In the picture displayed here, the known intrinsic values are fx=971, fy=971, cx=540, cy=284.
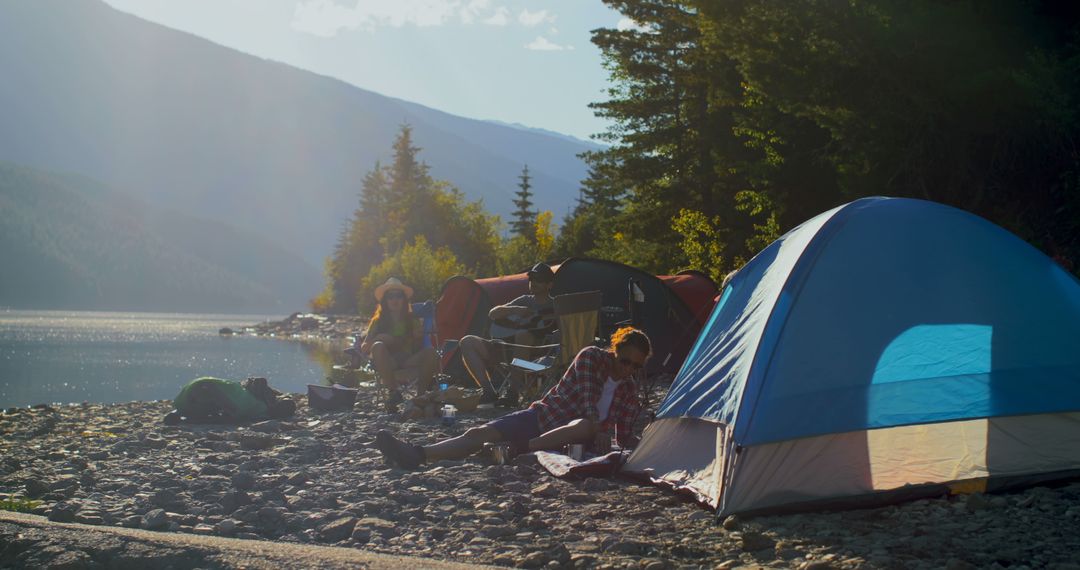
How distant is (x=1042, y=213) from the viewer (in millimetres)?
11797

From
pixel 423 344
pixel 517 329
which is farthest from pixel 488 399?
pixel 423 344

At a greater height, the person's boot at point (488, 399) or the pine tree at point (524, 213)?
the pine tree at point (524, 213)

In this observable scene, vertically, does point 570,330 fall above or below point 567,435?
above

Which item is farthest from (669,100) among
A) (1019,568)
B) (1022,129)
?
(1019,568)

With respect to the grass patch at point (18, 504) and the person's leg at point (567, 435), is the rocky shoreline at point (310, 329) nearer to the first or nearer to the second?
the person's leg at point (567, 435)

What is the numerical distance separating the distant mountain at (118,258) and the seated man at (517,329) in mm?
116815

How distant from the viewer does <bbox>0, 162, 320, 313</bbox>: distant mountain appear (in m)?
129

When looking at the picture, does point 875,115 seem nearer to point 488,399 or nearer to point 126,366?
point 488,399

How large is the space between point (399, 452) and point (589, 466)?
1364 mm

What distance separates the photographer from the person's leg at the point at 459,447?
6.82 meters

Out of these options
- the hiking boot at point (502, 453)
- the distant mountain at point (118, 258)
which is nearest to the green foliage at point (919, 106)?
the hiking boot at point (502, 453)

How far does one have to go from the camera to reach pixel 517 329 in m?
10.4

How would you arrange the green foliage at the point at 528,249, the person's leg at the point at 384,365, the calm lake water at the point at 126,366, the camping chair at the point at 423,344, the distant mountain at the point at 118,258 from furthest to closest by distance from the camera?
1. the distant mountain at the point at 118,258
2. the green foliage at the point at 528,249
3. the calm lake water at the point at 126,366
4. the camping chair at the point at 423,344
5. the person's leg at the point at 384,365

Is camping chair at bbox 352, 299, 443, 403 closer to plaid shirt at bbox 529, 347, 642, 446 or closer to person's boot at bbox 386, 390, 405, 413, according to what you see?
person's boot at bbox 386, 390, 405, 413
